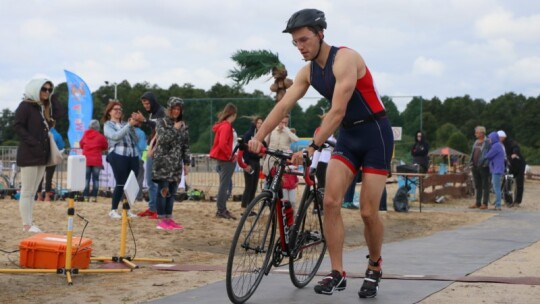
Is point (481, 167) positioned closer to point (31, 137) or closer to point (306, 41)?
point (31, 137)

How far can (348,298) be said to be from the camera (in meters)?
6.46

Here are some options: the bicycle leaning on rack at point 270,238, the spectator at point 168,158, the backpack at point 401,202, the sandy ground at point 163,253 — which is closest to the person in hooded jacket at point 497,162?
the sandy ground at point 163,253

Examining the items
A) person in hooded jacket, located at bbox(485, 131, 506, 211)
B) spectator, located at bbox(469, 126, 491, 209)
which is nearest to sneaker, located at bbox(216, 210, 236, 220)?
spectator, located at bbox(469, 126, 491, 209)

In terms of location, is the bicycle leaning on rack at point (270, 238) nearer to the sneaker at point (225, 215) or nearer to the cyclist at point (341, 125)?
the cyclist at point (341, 125)

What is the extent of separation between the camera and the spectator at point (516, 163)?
73.0 feet

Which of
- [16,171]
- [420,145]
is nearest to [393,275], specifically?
[16,171]

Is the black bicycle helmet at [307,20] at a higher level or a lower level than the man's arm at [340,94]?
higher

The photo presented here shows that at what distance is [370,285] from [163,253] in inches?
160

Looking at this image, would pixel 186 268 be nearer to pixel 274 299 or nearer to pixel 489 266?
pixel 274 299

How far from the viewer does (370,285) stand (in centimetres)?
646

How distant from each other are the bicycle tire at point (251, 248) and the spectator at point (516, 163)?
1673 cm

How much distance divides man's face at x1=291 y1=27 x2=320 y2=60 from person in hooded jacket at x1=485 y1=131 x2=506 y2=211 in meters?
15.0

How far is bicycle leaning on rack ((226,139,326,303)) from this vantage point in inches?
235

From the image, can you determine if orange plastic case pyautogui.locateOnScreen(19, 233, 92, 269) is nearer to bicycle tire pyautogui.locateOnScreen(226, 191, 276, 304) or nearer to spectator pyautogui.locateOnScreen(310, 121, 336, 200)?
bicycle tire pyautogui.locateOnScreen(226, 191, 276, 304)
